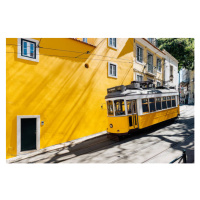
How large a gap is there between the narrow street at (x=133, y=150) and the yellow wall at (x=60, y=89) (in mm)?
1184

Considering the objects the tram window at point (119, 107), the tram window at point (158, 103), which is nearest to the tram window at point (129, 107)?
the tram window at point (119, 107)

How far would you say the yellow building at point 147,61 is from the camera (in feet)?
38.4

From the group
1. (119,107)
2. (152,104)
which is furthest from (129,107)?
(152,104)

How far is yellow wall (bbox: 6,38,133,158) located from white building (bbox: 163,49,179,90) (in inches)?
317

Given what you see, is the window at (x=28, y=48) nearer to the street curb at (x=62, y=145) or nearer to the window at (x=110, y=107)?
the window at (x=110, y=107)

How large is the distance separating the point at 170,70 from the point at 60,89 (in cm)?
1464

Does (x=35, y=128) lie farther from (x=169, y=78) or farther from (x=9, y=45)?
(x=169, y=78)

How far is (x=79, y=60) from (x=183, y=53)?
36.6 ft

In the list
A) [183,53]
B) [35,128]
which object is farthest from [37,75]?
[183,53]

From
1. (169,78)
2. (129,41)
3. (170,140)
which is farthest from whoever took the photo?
(169,78)

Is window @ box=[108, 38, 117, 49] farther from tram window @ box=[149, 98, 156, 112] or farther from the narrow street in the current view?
the narrow street

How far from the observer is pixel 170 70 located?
54.0 feet

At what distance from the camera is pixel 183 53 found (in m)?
13.2

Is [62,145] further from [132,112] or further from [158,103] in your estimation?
[158,103]
